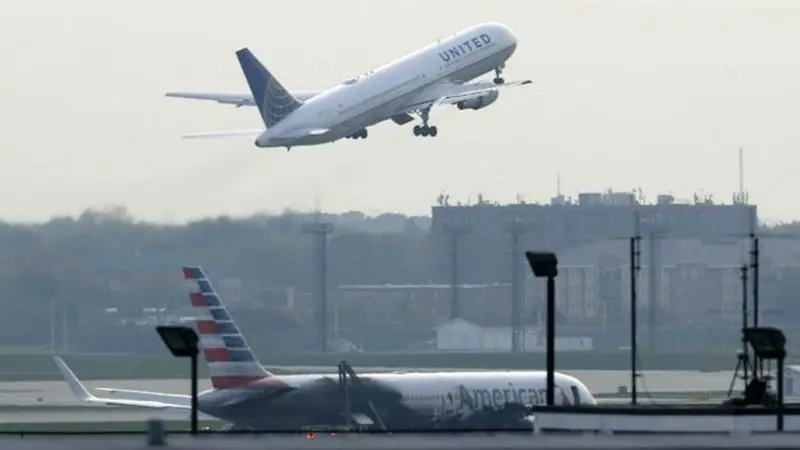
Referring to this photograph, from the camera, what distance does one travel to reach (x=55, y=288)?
78438mm

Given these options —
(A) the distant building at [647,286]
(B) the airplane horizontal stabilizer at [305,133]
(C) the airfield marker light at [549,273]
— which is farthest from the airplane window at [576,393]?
(B) the airplane horizontal stabilizer at [305,133]

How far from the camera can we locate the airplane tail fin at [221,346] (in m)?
57.2

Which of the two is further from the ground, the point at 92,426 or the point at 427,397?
the point at 427,397

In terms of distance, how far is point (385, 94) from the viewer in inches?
3346

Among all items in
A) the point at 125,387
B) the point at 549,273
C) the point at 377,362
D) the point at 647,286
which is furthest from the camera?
the point at 377,362

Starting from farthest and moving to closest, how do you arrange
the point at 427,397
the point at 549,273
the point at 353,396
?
the point at 427,397, the point at 353,396, the point at 549,273

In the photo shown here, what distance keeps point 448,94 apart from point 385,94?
3.37 m

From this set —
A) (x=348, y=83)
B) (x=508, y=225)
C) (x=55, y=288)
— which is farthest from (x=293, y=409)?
(x=508, y=225)

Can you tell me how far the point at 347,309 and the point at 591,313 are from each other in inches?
398

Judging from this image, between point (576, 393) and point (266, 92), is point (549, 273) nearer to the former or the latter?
point (576, 393)

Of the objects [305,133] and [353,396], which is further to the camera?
[305,133]

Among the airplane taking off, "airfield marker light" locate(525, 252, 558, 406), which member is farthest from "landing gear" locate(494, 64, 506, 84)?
"airfield marker light" locate(525, 252, 558, 406)

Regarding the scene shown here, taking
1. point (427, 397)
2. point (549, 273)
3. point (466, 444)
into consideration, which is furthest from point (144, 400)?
point (466, 444)

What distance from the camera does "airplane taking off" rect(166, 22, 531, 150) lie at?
8219cm
